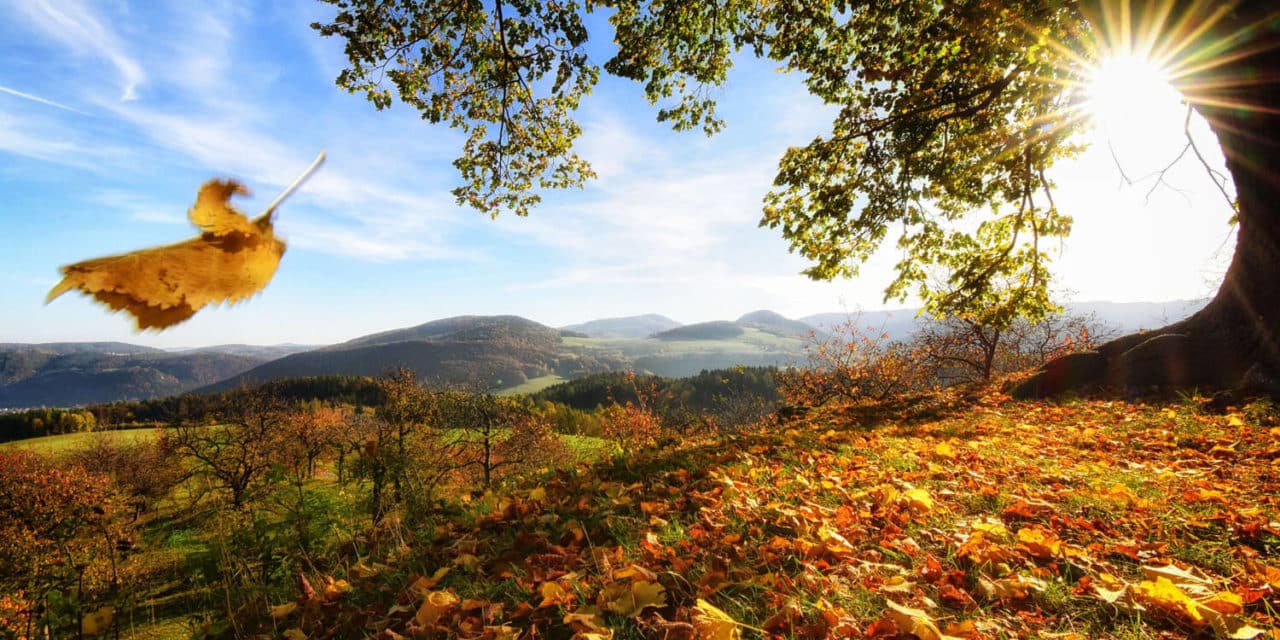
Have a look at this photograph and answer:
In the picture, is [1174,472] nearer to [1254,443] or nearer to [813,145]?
[1254,443]

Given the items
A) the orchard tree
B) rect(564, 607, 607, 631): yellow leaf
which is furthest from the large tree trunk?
rect(564, 607, 607, 631): yellow leaf

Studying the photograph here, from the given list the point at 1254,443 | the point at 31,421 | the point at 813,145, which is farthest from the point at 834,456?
the point at 31,421

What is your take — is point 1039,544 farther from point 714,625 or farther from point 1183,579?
point 714,625

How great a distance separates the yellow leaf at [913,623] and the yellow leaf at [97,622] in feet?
19.9

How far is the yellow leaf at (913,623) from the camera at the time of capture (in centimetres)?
159

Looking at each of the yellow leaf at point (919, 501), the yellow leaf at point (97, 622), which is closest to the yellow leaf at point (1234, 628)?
the yellow leaf at point (919, 501)

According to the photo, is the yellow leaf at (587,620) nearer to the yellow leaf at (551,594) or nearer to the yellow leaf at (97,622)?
the yellow leaf at (551,594)

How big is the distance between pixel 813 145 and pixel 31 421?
142 m

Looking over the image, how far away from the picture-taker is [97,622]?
4.29 meters

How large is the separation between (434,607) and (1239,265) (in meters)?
12.4

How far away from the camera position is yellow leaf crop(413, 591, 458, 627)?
2339 millimetres

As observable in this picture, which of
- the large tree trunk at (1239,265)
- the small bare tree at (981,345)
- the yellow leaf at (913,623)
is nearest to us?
the yellow leaf at (913,623)

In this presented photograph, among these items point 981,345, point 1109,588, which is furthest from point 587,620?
point 981,345

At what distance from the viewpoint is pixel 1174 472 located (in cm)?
385
